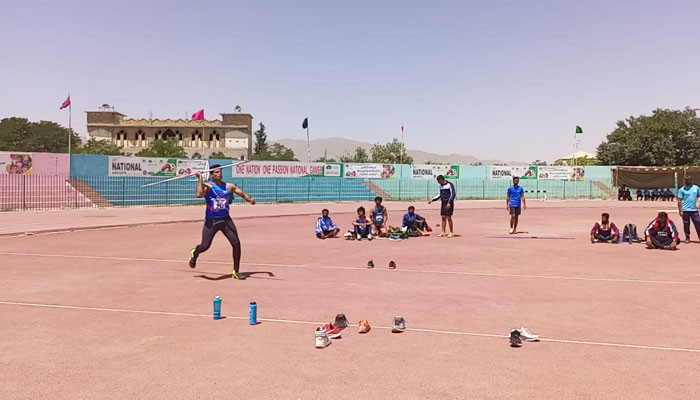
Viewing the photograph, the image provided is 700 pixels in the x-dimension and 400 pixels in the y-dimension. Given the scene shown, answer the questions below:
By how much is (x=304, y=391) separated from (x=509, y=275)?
6684 mm

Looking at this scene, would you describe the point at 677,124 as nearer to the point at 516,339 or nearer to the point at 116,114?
the point at 516,339

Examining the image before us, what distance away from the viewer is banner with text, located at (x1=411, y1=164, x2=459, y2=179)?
4591 cm

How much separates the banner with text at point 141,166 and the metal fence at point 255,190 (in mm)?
434

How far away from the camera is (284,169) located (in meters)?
39.9

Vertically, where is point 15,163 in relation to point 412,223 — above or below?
above

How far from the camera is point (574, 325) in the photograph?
645 cm

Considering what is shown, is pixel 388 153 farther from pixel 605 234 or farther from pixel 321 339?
pixel 321 339

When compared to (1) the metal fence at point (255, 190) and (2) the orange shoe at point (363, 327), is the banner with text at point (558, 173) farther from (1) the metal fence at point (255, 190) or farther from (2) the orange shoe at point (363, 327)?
(2) the orange shoe at point (363, 327)

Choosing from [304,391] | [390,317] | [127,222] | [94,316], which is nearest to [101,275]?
[94,316]

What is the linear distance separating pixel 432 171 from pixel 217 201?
3851 centimetres

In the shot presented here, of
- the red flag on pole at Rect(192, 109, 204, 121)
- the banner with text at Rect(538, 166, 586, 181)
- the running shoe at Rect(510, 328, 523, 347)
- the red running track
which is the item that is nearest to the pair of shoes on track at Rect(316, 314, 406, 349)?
the red running track

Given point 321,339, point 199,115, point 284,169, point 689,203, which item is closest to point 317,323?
point 321,339

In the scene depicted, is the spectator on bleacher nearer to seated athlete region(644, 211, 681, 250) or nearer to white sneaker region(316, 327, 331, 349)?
seated athlete region(644, 211, 681, 250)

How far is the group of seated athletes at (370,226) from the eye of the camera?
53.7 feet
